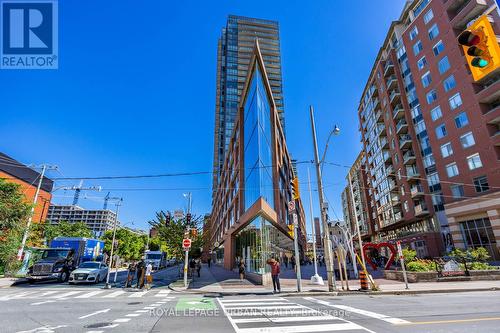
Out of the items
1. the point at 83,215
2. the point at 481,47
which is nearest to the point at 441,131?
the point at 481,47

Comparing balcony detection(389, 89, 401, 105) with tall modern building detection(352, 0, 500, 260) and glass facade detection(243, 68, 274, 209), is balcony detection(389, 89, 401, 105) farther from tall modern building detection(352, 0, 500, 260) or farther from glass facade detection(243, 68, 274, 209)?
glass facade detection(243, 68, 274, 209)

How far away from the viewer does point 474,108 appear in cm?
3231

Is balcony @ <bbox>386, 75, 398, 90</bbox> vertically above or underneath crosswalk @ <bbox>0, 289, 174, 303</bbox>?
above

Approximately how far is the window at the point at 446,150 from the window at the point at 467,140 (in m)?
1.89

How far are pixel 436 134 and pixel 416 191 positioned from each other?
9336 millimetres

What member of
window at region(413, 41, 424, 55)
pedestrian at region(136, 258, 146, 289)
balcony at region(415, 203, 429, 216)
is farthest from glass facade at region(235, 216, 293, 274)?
window at region(413, 41, 424, 55)

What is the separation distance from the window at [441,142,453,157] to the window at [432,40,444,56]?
43.1 feet

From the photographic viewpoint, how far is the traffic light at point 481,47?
452cm

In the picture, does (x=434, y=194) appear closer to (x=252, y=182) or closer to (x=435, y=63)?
(x=435, y=63)

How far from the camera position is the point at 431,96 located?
3919 cm

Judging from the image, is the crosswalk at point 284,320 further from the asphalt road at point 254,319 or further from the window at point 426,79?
the window at point 426,79

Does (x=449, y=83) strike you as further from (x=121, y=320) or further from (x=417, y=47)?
(x=121, y=320)

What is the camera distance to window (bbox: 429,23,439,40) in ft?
126

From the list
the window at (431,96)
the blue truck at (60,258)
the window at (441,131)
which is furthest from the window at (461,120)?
the blue truck at (60,258)
